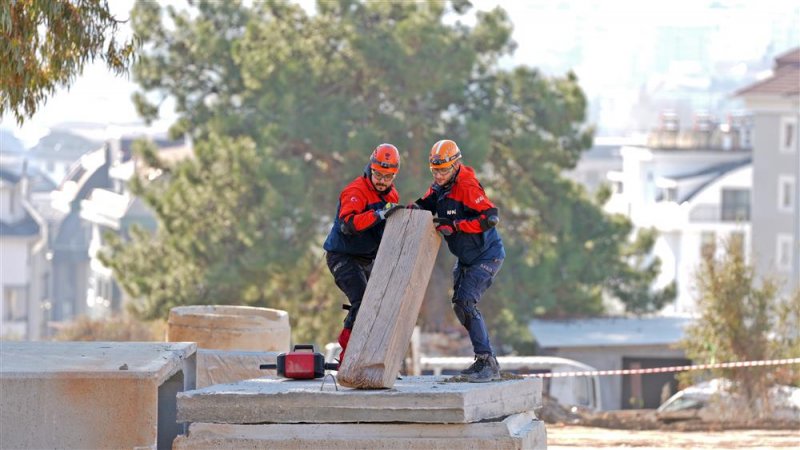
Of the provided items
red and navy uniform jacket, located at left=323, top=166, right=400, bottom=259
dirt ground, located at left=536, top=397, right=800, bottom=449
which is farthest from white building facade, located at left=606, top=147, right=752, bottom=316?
red and navy uniform jacket, located at left=323, top=166, right=400, bottom=259

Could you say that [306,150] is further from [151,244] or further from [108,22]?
[108,22]

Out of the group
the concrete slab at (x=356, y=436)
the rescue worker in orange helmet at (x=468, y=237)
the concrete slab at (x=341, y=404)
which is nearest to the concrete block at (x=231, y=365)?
the rescue worker in orange helmet at (x=468, y=237)

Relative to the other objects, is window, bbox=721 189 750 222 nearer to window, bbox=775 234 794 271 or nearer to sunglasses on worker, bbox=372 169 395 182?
window, bbox=775 234 794 271

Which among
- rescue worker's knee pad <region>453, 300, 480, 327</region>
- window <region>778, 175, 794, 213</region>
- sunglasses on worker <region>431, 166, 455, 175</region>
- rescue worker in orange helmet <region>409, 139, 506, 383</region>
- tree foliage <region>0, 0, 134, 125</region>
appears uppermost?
window <region>778, 175, 794, 213</region>

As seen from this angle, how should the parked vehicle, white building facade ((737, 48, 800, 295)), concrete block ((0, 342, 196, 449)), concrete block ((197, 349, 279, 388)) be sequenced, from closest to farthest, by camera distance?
concrete block ((0, 342, 196, 449)), concrete block ((197, 349, 279, 388)), the parked vehicle, white building facade ((737, 48, 800, 295))

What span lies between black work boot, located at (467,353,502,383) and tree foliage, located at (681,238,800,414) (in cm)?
1720

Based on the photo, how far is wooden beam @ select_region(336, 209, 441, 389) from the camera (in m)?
11.9

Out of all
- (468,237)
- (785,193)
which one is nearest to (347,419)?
(468,237)

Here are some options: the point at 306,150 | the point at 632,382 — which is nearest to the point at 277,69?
the point at 306,150

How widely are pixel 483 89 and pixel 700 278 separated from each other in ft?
70.0

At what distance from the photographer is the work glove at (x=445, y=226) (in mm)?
12633

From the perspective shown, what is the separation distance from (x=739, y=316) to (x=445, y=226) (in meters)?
18.2

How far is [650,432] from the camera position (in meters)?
25.4

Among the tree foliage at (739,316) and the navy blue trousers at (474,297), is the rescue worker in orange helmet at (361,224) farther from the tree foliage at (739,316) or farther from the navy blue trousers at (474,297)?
the tree foliage at (739,316)
